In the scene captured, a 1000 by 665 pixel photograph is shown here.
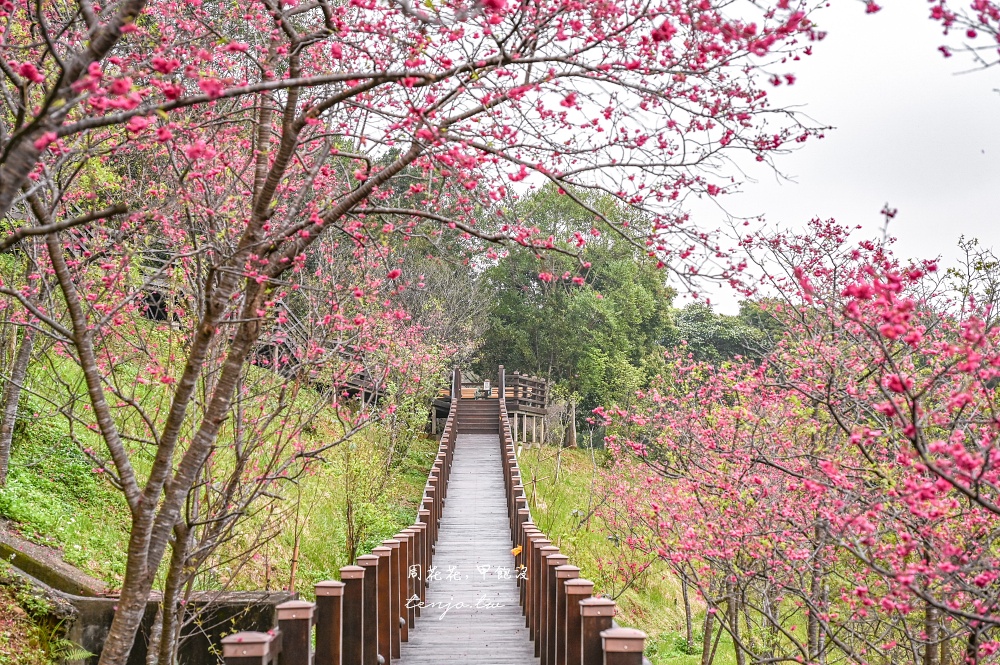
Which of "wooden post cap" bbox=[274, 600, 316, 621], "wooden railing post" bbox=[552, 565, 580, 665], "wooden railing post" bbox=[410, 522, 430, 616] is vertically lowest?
"wooden railing post" bbox=[410, 522, 430, 616]

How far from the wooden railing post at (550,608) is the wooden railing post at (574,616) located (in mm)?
694

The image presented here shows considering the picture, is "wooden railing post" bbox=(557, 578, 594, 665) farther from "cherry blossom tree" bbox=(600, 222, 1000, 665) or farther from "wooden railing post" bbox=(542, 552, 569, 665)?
"cherry blossom tree" bbox=(600, 222, 1000, 665)

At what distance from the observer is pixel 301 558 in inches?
428

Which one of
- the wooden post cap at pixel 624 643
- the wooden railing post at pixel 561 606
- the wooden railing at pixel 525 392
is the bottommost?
the wooden railing post at pixel 561 606

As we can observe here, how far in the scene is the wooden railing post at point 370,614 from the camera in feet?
18.0

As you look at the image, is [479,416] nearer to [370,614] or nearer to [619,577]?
[619,577]

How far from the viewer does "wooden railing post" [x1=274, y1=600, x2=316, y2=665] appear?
3.75m

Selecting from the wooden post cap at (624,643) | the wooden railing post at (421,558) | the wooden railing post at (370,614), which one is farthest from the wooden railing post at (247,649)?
the wooden railing post at (421,558)

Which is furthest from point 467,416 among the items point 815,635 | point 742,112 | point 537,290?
point 742,112

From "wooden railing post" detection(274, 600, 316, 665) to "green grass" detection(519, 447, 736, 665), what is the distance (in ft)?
24.3

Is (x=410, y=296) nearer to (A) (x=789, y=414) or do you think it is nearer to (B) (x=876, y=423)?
(A) (x=789, y=414)

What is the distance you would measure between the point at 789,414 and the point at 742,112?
5130 mm

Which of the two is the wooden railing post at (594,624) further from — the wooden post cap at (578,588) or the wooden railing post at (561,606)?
the wooden railing post at (561,606)

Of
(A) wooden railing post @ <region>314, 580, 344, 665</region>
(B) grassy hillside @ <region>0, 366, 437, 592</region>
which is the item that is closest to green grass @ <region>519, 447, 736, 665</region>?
(B) grassy hillside @ <region>0, 366, 437, 592</region>
